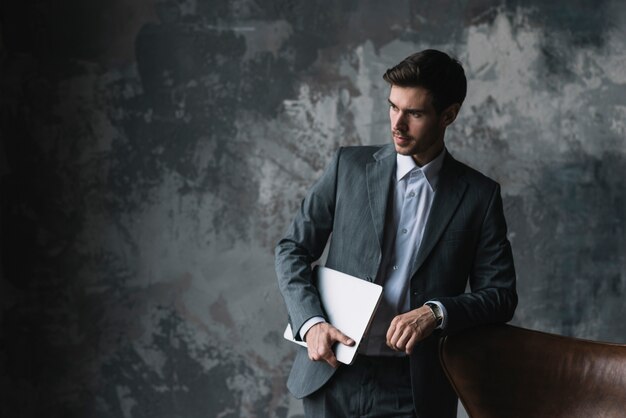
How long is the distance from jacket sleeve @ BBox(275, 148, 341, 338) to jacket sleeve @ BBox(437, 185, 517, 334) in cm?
37

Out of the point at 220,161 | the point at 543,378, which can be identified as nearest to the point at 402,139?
the point at 543,378

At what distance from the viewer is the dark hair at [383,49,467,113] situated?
2.01 m

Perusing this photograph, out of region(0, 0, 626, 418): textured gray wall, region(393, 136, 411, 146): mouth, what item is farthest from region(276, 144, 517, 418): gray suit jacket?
region(0, 0, 626, 418): textured gray wall

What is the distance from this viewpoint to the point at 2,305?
3.18m

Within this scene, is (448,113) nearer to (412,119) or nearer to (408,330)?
(412,119)

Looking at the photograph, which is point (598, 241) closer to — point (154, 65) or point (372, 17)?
point (372, 17)

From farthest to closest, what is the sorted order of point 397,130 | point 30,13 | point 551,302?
point 551,302, point 30,13, point 397,130

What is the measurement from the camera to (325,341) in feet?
6.36

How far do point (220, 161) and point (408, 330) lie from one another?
1496mm

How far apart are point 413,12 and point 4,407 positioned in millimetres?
2178

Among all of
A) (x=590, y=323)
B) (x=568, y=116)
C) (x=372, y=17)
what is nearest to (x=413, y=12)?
(x=372, y=17)

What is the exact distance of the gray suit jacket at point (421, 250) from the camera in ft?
6.77

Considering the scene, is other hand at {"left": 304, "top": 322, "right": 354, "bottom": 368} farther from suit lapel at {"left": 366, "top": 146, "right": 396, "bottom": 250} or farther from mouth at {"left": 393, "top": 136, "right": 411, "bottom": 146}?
mouth at {"left": 393, "top": 136, "right": 411, "bottom": 146}

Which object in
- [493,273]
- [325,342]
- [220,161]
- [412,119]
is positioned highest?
[412,119]
